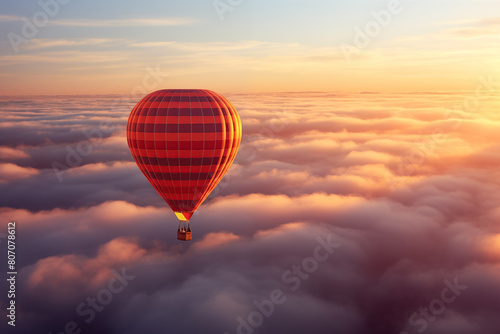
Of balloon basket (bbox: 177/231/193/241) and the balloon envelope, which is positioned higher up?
the balloon envelope

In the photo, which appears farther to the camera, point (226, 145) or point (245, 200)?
point (245, 200)

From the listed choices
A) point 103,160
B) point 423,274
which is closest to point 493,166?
point 423,274

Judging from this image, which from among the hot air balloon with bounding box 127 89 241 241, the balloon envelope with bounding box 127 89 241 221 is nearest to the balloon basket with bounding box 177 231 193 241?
the hot air balloon with bounding box 127 89 241 241

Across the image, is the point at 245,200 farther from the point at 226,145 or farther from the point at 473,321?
the point at 226,145

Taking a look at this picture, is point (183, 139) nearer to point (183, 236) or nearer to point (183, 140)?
point (183, 140)

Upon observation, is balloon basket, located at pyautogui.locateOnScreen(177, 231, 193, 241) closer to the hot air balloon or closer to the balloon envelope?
the hot air balloon

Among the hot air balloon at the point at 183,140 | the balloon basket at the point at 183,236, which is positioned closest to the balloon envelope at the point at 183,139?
the hot air balloon at the point at 183,140

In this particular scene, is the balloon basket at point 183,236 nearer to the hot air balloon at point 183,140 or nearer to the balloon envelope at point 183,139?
the hot air balloon at point 183,140
